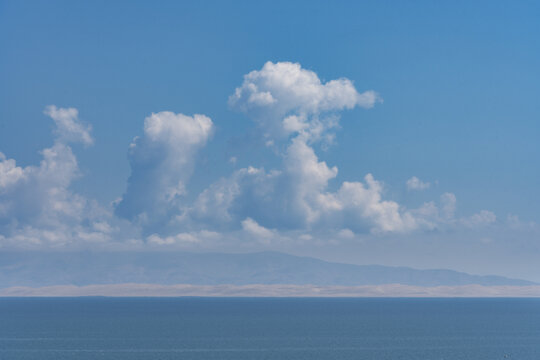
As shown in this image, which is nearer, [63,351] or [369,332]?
[63,351]

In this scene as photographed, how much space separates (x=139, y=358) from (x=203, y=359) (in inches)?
406

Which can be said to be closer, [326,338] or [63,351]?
[63,351]

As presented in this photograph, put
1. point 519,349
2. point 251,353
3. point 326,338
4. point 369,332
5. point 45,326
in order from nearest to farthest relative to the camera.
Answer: point 251,353 < point 519,349 < point 326,338 < point 369,332 < point 45,326

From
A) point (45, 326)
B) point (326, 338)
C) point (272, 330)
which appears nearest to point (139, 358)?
point (326, 338)

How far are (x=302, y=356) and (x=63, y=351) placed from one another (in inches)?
1617

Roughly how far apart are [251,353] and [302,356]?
9.27 metres

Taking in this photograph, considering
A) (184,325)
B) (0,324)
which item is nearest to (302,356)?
(184,325)

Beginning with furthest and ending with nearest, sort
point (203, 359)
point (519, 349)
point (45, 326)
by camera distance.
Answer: point (45, 326) → point (519, 349) → point (203, 359)

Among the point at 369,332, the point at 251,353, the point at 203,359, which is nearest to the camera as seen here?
the point at 203,359

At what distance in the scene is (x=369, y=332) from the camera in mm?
157000

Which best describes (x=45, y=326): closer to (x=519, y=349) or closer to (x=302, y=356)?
(x=302, y=356)

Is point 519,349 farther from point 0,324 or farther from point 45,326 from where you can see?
point 0,324

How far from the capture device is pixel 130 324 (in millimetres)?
183625

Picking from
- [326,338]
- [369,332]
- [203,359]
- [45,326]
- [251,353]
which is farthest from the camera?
[45,326]
